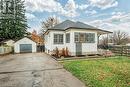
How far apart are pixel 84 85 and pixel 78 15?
92.3 ft

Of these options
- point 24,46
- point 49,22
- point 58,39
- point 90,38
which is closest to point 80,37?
point 90,38

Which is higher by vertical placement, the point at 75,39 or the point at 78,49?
the point at 75,39

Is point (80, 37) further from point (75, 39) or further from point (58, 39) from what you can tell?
point (58, 39)

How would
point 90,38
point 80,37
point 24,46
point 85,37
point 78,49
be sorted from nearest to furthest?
point 78,49
point 80,37
point 85,37
point 90,38
point 24,46

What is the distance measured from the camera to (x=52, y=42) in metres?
18.9

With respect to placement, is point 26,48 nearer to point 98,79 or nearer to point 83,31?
point 83,31

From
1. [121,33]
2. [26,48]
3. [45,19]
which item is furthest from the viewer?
[121,33]

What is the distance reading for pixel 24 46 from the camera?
102 feet

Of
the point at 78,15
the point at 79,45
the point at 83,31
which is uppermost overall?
the point at 78,15

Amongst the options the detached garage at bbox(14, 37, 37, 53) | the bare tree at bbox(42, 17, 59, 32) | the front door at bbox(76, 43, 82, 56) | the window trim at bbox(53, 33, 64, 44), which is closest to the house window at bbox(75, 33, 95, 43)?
the front door at bbox(76, 43, 82, 56)

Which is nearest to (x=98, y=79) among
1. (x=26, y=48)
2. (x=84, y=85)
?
(x=84, y=85)

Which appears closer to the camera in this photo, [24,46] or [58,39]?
[58,39]

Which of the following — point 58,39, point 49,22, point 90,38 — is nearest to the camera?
point 90,38

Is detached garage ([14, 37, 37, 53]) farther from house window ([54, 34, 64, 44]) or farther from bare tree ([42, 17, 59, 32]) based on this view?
bare tree ([42, 17, 59, 32])
